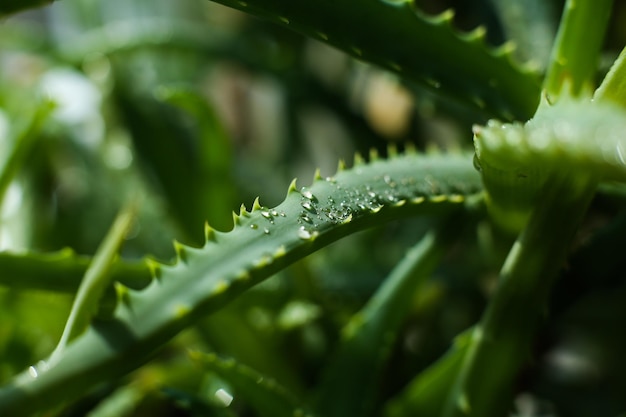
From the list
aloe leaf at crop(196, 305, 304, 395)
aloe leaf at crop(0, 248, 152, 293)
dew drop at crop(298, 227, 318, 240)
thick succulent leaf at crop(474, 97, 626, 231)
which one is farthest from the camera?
aloe leaf at crop(196, 305, 304, 395)

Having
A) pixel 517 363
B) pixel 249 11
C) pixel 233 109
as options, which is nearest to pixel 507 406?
pixel 517 363

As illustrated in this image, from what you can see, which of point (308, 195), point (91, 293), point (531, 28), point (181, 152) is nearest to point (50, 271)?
point (91, 293)

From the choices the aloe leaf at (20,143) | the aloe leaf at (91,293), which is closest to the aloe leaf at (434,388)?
the aloe leaf at (91,293)

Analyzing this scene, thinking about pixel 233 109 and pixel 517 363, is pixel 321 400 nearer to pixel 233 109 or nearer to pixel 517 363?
pixel 517 363

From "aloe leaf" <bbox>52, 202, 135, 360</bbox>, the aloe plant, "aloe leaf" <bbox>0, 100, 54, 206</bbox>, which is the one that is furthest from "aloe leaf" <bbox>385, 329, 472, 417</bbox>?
"aloe leaf" <bbox>0, 100, 54, 206</bbox>

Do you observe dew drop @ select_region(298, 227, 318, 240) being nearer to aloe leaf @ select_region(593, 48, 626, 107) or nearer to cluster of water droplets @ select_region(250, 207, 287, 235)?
cluster of water droplets @ select_region(250, 207, 287, 235)

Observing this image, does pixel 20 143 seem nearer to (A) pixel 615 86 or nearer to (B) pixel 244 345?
(B) pixel 244 345
